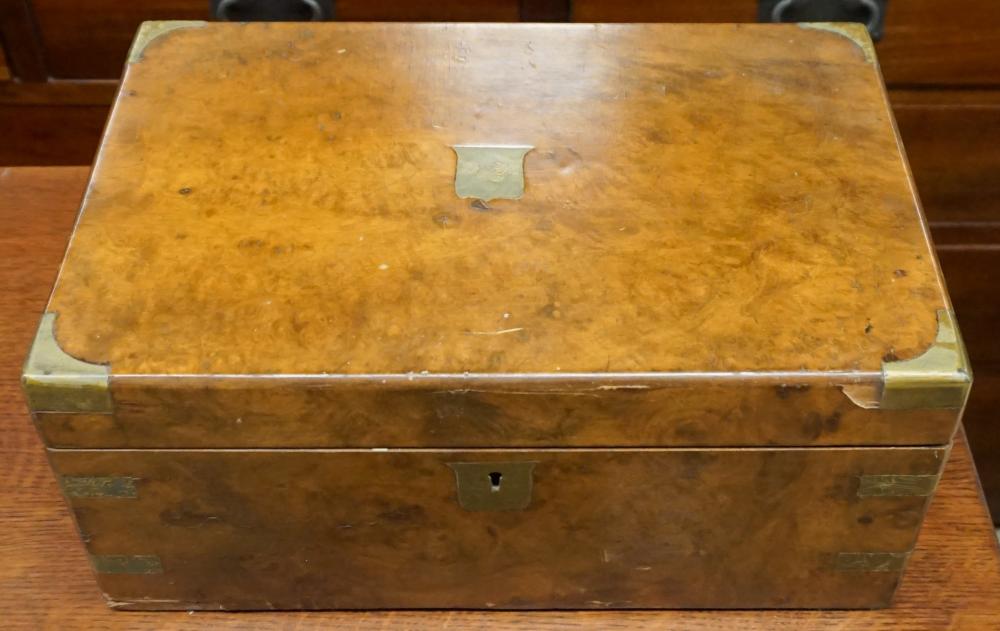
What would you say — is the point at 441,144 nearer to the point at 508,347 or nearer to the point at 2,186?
the point at 508,347

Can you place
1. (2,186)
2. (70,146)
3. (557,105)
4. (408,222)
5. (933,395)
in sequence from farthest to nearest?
(70,146) → (2,186) → (557,105) → (408,222) → (933,395)

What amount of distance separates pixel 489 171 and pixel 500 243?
89mm

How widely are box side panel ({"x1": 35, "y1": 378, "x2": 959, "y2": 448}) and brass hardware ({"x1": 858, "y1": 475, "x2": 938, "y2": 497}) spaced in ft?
0.13

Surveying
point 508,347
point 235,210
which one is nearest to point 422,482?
point 508,347

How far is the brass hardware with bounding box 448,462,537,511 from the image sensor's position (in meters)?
0.94

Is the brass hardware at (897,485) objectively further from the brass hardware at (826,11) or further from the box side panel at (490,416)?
the brass hardware at (826,11)

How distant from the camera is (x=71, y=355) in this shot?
0.90 meters

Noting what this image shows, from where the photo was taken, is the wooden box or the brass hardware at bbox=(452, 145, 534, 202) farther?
the brass hardware at bbox=(452, 145, 534, 202)

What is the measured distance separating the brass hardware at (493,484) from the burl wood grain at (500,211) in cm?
10

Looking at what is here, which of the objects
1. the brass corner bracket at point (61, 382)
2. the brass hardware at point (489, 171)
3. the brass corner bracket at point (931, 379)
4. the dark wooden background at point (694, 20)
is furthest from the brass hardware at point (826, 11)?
the brass corner bracket at point (61, 382)

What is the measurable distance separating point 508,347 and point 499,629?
0.92 feet

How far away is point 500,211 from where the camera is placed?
3.34ft

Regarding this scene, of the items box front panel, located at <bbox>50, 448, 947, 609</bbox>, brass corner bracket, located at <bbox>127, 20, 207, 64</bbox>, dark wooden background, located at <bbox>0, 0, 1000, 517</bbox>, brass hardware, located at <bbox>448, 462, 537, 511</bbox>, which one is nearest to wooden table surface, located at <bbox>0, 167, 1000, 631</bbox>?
box front panel, located at <bbox>50, 448, 947, 609</bbox>

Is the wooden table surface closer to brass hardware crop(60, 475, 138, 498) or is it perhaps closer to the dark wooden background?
brass hardware crop(60, 475, 138, 498)
